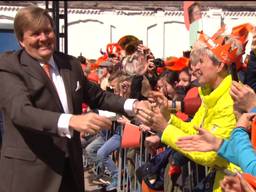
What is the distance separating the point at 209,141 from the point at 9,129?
1100 mm

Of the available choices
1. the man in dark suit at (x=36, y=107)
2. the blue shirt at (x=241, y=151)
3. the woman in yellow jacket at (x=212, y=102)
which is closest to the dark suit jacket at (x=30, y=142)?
the man in dark suit at (x=36, y=107)

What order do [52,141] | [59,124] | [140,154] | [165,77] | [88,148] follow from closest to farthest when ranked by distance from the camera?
[59,124], [52,141], [140,154], [165,77], [88,148]

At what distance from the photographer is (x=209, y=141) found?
3.01 meters

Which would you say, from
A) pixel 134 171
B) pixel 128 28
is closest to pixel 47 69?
pixel 134 171

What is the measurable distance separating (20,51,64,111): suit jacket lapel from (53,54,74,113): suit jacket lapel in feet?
0.27

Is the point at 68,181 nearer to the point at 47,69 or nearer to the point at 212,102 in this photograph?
the point at 47,69

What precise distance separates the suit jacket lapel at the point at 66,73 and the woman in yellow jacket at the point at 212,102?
473 mm

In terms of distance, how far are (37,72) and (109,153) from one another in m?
4.44

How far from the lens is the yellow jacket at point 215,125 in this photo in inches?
140

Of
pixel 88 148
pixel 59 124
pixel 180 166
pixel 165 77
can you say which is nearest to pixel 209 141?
pixel 59 124

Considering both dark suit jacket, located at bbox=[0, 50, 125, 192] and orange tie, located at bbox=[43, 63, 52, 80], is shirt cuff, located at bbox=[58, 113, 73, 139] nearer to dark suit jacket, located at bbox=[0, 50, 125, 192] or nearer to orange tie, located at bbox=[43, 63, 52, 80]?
dark suit jacket, located at bbox=[0, 50, 125, 192]

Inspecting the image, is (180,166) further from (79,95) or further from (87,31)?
(87,31)

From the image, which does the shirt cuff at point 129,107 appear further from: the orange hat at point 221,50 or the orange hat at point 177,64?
Answer: the orange hat at point 177,64

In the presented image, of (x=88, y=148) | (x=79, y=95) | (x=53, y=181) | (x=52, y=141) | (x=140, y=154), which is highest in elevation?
(x=79, y=95)
